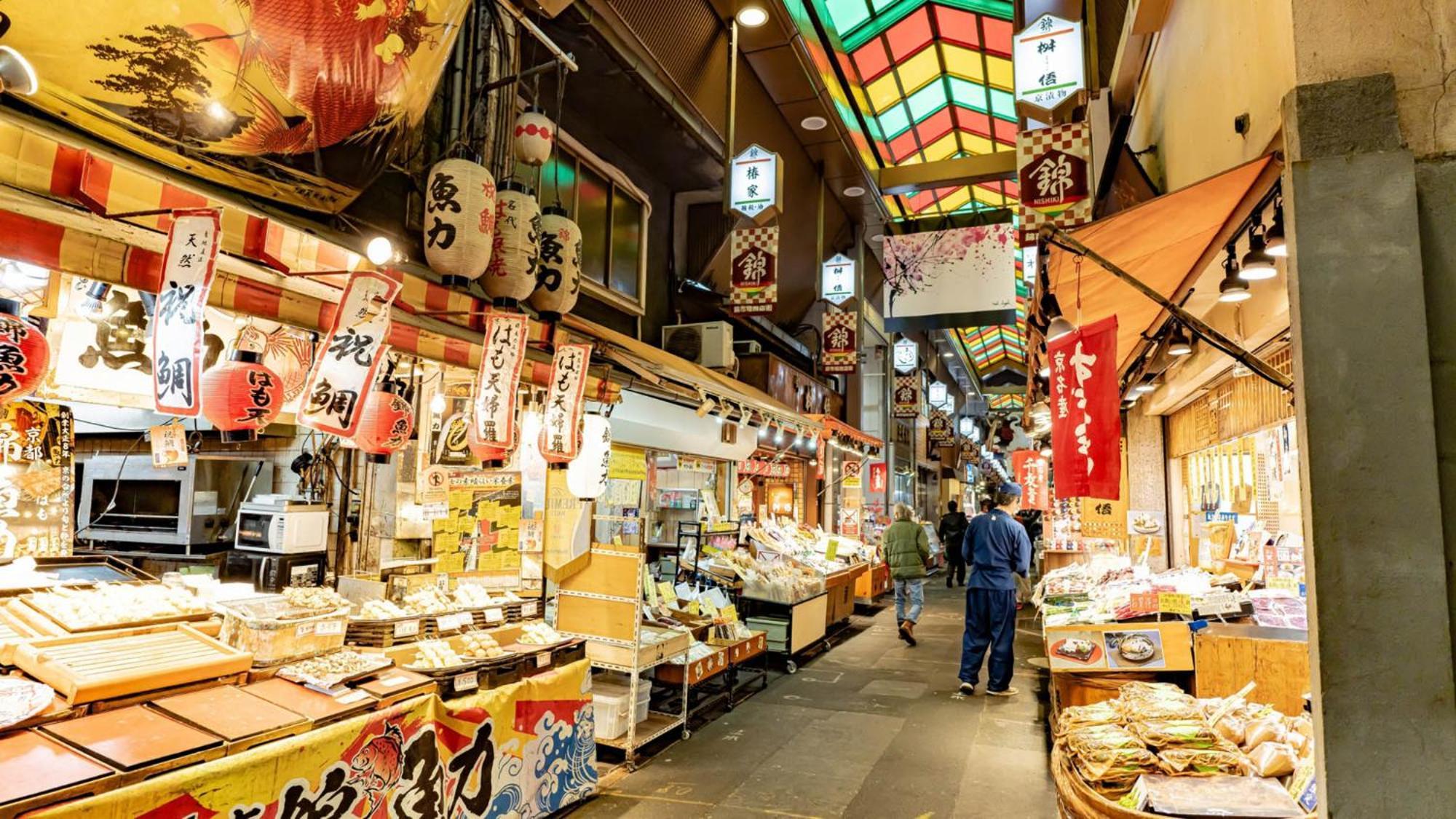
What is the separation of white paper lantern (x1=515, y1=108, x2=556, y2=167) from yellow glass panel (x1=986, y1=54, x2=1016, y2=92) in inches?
378

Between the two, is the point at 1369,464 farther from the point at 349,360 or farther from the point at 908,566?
the point at 908,566

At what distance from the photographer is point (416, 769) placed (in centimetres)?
427

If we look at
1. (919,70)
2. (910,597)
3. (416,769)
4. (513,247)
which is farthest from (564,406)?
(919,70)

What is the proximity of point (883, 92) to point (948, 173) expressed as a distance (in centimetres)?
263

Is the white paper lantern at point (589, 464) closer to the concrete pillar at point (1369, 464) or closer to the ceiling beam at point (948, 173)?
the concrete pillar at point (1369, 464)

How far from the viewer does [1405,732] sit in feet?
8.25

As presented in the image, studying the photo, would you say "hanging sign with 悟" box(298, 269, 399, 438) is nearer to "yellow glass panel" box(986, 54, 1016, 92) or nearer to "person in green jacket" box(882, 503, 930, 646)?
"person in green jacket" box(882, 503, 930, 646)

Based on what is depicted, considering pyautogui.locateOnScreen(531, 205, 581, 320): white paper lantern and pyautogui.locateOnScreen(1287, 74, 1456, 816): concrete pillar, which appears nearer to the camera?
pyautogui.locateOnScreen(1287, 74, 1456, 816): concrete pillar

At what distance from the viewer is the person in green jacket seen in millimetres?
12031

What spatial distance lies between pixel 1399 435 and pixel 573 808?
519cm

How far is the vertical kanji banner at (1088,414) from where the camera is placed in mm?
4754

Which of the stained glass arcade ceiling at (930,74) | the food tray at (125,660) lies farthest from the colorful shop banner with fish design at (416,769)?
the stained glass arcade ceiling at (930,74)

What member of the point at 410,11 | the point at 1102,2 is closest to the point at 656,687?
the point at 410,11

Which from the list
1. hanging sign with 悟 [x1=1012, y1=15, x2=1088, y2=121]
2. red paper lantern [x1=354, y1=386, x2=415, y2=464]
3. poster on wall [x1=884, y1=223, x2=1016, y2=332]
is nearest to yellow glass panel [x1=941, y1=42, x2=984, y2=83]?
poster on wall [x1=884, y1=223, x2=1016, y2=332]
